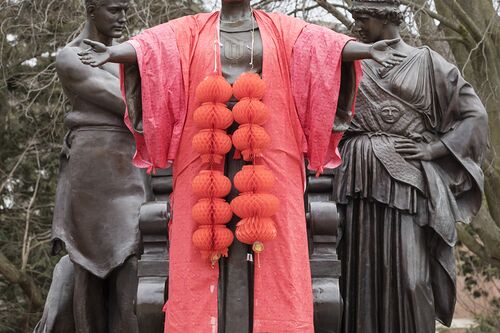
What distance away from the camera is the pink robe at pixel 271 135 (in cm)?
441

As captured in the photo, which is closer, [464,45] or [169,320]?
[169,320]

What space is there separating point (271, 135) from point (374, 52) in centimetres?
58

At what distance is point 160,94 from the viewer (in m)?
4.57

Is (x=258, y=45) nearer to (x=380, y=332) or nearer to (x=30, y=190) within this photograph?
(x=380, y=332)

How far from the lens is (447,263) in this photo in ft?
19.6

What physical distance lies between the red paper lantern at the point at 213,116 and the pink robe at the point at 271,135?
16 centimetres

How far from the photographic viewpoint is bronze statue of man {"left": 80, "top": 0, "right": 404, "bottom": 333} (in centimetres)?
442

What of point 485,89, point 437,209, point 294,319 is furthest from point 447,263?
point 485,89

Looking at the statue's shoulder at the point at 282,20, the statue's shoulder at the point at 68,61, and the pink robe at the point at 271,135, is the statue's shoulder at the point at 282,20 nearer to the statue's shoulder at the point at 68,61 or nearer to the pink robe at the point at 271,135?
the pink robe at the point at 271,135

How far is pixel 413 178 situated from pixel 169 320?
1.97 meters

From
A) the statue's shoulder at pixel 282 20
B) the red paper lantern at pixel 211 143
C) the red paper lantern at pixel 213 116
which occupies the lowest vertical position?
the red paper lantern at pixel 211 143

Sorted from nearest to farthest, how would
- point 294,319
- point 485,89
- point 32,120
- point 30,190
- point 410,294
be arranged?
point 294,319
point 410,294
point 485,89
point 32,120
point 30,190

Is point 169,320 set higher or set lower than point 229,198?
lower

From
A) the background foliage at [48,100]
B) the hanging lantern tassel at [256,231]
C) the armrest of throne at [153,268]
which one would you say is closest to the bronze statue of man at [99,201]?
the armrest of throne at [153,268]
